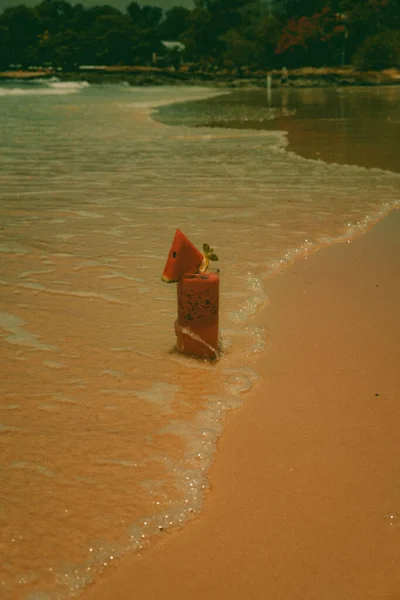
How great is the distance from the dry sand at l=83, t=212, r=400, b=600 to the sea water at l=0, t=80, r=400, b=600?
0.11 metres

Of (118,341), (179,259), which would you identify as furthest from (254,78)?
(179,259)

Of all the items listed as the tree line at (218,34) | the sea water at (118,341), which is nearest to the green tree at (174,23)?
the tree line at (218,34)

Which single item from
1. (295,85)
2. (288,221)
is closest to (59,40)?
(295,85)

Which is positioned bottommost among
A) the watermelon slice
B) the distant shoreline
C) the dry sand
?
the dry sand

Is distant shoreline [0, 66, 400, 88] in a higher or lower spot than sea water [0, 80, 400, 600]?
higher

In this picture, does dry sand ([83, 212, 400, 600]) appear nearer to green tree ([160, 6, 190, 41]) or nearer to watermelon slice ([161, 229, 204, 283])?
watermelon slice ([161, 229, 204, 283])

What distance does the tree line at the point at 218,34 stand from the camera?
88.2 m

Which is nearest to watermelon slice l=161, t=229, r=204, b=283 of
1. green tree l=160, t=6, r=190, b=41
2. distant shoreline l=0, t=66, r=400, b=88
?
distant shoreline l=0, t=66, r=400, b=88

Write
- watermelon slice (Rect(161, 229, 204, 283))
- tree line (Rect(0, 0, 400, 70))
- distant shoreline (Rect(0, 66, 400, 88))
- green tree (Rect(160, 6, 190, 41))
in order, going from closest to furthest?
watermelon slice (Rect(161, 229, 204, 283)) < distant shoreline (Rect(0, 66, 400, 88)) < tree line (Rect(0, 0, 400, 70)) < green tree (Rect(160, 6, 190, 41))

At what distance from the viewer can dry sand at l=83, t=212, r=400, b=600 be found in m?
2.33

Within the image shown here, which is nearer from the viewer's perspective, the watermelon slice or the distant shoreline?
the watermelon slice

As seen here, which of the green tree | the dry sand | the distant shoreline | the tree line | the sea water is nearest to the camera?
the dry sand

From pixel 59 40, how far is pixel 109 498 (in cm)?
12869

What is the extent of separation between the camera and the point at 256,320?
4.55 meters
